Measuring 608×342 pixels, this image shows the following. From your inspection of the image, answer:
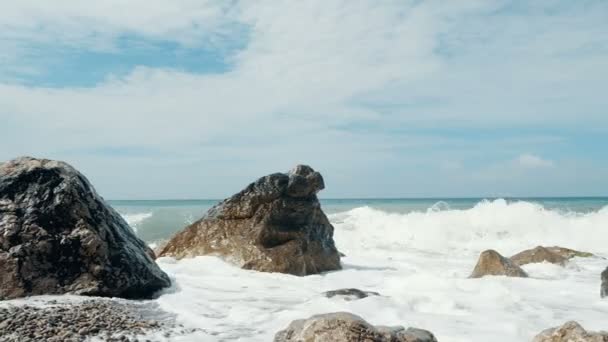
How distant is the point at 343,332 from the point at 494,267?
19.6 feet

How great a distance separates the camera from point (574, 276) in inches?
392

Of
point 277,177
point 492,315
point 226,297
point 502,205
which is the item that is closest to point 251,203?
point 277,177

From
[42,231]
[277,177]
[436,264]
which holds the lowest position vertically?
[436,264]

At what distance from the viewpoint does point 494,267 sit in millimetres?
9172

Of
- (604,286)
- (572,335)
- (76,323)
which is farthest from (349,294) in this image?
(604,286)

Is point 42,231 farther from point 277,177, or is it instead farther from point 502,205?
point 502,205

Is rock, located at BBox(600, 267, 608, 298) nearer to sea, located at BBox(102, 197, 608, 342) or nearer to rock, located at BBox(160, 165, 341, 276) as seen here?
sea, located at BBox(102, 197, 608, 342)

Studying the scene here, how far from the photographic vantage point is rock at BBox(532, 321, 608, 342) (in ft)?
13.2

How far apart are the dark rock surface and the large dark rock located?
1.94ft

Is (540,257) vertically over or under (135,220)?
over

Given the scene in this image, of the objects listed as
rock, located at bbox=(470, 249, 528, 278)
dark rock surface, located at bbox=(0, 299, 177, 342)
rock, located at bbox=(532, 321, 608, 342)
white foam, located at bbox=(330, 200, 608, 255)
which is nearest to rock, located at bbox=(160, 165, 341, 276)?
rock, located at bbox=(470, 249, 528, 278)

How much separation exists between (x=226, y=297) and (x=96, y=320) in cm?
201

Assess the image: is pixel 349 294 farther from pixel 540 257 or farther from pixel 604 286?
pixel 540 257

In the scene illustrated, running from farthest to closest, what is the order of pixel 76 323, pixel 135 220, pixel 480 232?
1. pixel 135 220
2. pixel 480 232
3. pixel 76 323
